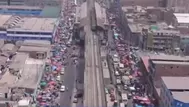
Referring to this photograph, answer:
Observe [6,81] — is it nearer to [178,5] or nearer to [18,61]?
[18,61]

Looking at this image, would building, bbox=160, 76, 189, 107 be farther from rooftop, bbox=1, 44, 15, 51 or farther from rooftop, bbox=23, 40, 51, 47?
rooftop, bbox=1, 44, 15, 51

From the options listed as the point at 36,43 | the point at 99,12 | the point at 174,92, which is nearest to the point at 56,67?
the point at 36,43

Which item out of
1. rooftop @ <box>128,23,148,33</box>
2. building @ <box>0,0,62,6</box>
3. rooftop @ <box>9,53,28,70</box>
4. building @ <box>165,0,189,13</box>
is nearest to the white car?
rooftop @ <box>9,53,28,70</box>

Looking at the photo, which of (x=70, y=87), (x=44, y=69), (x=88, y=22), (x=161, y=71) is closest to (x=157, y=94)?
(x=161, y=71)

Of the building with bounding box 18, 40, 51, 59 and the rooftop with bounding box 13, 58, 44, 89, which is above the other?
the building with bounding box 18, 40, 51, 59

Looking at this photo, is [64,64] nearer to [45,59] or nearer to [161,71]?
[45,59]

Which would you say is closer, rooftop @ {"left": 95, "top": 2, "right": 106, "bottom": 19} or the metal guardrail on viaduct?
the metal guardrail on viaduct
